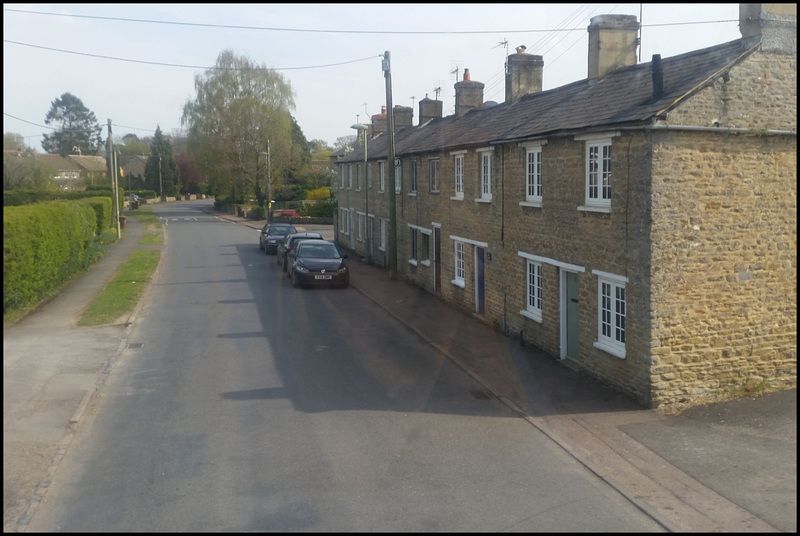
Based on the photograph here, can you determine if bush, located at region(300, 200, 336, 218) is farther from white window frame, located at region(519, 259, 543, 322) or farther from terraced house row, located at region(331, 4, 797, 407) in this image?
terraced house row, located at region(331, 4, 797, 407)

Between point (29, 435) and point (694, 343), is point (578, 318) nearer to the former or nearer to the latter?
point (694, 343)

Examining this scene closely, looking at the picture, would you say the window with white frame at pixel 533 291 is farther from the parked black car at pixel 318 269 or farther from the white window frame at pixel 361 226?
the white window frame at pixel 361 226

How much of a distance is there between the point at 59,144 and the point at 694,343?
3130 inches

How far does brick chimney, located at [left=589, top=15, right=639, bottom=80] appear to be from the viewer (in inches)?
654

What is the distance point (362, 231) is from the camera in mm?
36312

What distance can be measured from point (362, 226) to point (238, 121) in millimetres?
33784

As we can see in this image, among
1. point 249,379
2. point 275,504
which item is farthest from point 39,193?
point 275,504

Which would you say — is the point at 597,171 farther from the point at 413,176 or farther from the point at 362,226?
the point at 362,226

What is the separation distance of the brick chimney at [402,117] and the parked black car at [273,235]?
25.7ft

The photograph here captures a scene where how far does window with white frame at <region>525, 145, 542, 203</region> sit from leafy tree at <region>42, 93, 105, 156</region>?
44.2 metres

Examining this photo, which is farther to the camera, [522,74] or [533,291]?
[522,74]

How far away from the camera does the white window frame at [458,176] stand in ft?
66.8

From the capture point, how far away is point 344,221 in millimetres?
41250

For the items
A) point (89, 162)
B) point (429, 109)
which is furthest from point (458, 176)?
point (89, 162)
